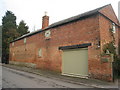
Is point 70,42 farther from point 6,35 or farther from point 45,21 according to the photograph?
point 6,35

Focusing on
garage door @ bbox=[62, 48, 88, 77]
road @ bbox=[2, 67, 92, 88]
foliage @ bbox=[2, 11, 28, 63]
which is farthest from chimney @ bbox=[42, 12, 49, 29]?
foliage @ bbox=[2, 11, 28, 63]

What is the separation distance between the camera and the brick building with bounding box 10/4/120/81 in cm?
929

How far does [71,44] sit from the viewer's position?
11422mm

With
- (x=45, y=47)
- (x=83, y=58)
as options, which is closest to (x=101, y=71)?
(x=83, y=58)

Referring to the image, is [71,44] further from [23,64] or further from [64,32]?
[23,64]

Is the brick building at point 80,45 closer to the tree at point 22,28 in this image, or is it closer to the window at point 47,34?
the window at point 47,34

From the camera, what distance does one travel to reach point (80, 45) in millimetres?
10438

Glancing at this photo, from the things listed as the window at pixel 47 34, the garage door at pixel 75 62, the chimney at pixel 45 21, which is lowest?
the garage door at pixel 75 62

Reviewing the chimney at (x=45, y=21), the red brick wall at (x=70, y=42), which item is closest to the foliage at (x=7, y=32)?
the red brick wall at (x=70, y=42)

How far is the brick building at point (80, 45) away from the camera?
929cm

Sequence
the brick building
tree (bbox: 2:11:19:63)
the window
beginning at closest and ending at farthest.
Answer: the brick building < the window < tree (bbox: 2:11:19:63)

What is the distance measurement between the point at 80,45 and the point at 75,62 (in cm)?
179

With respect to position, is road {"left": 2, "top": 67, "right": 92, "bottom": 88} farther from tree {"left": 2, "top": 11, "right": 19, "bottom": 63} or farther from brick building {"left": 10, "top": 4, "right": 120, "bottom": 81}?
tree {"left": 2, "top": 11, "right": 19, "bottom": 63}

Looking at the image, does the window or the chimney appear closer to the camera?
the window
